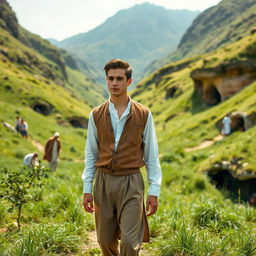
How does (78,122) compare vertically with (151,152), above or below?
above

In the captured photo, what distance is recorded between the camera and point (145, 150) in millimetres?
4273

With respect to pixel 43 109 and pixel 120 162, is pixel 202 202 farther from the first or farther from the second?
pixel 43 109

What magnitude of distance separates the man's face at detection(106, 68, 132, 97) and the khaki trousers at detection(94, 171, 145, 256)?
1.18m

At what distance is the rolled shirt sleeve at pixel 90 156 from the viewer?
4312 mm

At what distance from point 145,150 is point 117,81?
107cm

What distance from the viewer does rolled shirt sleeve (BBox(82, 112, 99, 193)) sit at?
14.1 feet

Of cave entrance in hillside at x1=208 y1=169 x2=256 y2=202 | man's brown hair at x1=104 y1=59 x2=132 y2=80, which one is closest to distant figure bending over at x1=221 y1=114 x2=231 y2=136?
cave entrance in hillside at x1=208 y1=169 x2=256 y2=202

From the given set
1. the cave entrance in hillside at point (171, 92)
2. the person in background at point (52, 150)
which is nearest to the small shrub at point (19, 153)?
the person in background at point (52, 150)

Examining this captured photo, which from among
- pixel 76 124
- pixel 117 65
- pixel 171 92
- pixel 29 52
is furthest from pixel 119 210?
pixel 29 52

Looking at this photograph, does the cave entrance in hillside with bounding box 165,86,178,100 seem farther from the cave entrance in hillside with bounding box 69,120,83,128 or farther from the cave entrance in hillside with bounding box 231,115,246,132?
the cave entrance in hillside with bounding box 231,115,246,132

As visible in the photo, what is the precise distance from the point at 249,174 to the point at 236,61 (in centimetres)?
2051

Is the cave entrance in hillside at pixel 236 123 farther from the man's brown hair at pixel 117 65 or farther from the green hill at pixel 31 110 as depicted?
the man's brown hair at pixel 117 65

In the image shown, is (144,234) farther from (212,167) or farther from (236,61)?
(236,61)

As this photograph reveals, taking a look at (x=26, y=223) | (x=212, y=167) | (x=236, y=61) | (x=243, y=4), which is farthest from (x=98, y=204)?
(x=243, y=4)
